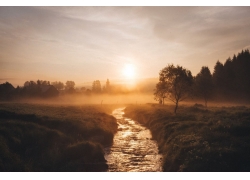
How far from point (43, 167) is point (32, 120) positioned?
11769 mm

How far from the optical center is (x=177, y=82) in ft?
163

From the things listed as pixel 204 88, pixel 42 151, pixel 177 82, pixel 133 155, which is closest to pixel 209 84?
pixel 204 88

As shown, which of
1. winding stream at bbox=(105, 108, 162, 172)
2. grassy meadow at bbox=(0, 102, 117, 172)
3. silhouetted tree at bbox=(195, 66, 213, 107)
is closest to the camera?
grassy meadow at bbox=(0, 102, 117, 172)

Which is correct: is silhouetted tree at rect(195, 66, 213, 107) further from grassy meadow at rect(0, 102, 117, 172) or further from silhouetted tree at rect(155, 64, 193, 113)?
grassy meadow at rect(0, 102, 117, 172)

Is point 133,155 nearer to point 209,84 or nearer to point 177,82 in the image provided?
point 177,82

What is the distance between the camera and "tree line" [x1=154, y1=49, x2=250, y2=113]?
162 feet

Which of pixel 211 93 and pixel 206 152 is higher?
pixel 211 93

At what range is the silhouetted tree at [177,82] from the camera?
160 feet

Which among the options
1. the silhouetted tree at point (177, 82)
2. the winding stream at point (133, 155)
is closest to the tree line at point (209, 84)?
the silhouetted tree at point (177, 82)

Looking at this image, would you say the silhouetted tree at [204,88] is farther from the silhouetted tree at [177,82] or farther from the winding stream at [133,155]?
the winding stream at [133,155]

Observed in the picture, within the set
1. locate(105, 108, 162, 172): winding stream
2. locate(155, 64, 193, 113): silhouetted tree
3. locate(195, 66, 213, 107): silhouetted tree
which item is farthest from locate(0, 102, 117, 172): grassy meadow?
locate(195, 66, 213, 107): silhouetted tree
